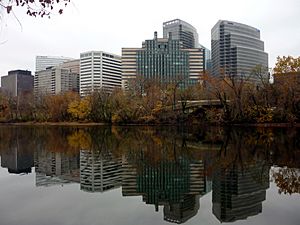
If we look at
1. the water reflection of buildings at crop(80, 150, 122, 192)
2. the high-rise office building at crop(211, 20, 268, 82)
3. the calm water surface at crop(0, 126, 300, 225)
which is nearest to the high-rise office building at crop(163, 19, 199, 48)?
the high-rise office building at crop(211, 20, 268, 82)

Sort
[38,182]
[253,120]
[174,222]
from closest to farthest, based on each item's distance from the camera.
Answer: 1. [174,222]
2. [38,182]
3. [253,120]

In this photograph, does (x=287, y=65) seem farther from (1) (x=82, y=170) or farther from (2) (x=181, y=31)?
(2) (x=181, y=31)

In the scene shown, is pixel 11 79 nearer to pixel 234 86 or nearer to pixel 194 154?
pixel 234 86

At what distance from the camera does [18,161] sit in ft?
60.7

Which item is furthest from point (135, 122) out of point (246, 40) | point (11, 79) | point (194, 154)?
point (11, 79)

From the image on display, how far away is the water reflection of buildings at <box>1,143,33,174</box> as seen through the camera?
16.1m

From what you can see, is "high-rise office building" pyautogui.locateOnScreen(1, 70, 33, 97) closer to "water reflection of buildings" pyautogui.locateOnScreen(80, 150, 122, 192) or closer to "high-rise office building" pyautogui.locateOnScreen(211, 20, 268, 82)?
"high-rise office building" pyautogui.locateOnScreen(211, 20, 268, 82)

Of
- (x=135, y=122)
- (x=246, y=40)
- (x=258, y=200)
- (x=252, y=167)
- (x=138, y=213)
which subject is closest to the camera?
(x=138, y=213)

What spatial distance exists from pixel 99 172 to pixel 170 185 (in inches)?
165

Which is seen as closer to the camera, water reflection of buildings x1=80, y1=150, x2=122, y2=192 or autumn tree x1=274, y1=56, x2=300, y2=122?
water reflection of buildings x1=80, y1=150, x2=122, y2=192

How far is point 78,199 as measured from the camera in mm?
10312

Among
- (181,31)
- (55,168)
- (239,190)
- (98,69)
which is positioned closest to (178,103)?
(55,168)

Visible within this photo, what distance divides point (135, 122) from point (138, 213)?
55.2 m

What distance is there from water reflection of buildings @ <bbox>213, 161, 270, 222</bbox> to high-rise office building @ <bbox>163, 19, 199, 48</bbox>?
166658 mm
